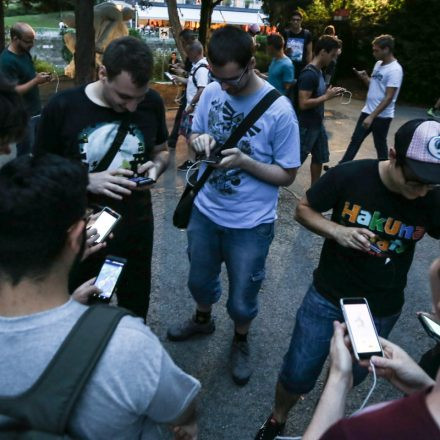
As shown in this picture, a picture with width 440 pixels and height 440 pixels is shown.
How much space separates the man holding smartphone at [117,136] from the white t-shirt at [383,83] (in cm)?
448

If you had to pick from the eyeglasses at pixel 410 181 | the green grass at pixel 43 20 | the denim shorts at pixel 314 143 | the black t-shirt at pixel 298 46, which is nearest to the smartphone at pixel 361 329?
the eyeglasses at pixel 410 181

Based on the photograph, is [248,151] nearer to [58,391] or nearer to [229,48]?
[229,48]

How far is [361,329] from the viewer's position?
1.72 meters

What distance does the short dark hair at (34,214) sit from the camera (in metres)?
1.12

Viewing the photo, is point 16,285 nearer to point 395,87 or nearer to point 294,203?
point 294,203

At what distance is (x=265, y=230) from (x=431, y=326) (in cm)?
105

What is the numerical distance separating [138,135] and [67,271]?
146cm

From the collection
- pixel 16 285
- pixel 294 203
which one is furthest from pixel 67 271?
pixel 294 203

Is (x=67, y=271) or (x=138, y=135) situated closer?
(x=67, y=271)

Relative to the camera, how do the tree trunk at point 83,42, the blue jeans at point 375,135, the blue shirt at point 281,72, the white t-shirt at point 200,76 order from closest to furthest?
the white t-shirt at point 200,76, the blue jeans at point 375,135, the blue shirt at point 281,72, the tree trunk at point 83,42

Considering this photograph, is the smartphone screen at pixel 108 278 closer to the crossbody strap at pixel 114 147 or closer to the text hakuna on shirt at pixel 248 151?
the crossbody strap at pixel 114 147

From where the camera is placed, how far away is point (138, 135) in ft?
8.41

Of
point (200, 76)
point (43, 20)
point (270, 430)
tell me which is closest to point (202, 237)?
point (270, 430)

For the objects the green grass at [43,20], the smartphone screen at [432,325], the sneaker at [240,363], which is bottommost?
the sneaker at [240,363]
